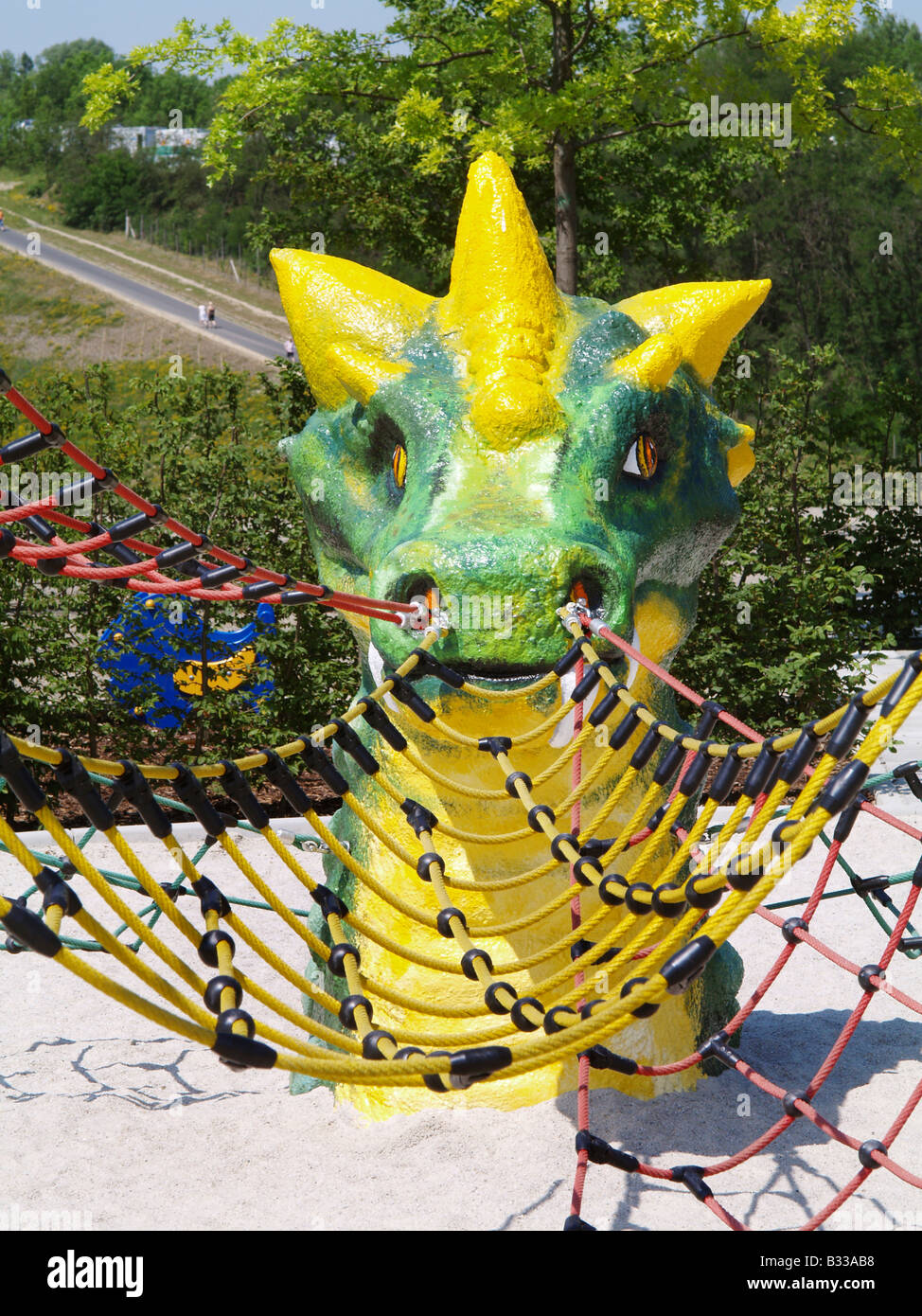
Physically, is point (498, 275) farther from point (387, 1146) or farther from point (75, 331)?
point (75, 331)

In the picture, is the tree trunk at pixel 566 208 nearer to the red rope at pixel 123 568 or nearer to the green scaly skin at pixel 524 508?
the green scaly skin at pixel 524 508

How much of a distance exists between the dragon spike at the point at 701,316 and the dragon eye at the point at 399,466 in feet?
2.90

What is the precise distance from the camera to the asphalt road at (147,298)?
35156 millimetres

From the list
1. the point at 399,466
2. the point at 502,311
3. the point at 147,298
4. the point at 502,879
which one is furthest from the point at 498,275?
the point at 147,298

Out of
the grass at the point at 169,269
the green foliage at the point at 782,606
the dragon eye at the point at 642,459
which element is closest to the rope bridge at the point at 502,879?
the dragon eye at the point at 642,459

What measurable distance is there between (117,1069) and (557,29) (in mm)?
8648

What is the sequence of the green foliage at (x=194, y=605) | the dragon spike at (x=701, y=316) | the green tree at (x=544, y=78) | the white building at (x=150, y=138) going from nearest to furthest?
the dragon spike at (x=701, y=316), the green foliage at (x=194, y=605), the green tree at (x=544, y=78), the white building at (x=150, y=138)

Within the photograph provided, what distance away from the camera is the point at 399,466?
12.8 ft

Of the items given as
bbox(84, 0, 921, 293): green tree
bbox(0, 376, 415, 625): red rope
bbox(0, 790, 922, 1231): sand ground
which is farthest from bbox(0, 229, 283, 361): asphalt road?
bbox(0, 376, 415, 625): red rope

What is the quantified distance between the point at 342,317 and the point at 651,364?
3.34ft

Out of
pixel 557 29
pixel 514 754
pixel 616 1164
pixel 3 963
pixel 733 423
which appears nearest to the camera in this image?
pixel 616 1164

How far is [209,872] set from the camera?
6590mm

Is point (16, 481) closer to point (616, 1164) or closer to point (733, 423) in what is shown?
point (733, 423)
